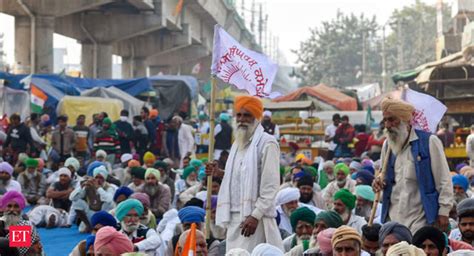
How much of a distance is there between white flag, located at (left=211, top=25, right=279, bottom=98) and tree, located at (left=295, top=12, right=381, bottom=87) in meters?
74.4

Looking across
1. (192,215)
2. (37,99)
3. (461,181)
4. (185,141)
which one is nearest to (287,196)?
(192,215)

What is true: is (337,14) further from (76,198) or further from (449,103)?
(76,198)

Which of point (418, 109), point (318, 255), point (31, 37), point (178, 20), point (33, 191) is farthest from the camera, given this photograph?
point (178, 20)

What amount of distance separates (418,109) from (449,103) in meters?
13.1

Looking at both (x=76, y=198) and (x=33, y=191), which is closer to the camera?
(x=76, y=198)

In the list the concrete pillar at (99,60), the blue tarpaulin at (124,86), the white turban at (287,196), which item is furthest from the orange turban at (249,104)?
the concrete pillar at (99,60)

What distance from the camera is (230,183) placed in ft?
27.6

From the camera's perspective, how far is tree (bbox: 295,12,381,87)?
8544 centimetres

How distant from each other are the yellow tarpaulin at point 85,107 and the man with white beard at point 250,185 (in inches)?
639

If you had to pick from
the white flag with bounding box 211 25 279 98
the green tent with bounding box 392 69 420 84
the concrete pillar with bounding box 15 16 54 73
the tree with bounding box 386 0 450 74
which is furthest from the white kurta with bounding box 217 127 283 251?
the tree with bounding box 386 0 450 74

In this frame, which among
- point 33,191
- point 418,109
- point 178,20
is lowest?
point 33,191

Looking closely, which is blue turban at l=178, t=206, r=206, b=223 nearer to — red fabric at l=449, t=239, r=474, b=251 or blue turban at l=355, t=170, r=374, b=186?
red fabric at l=449, t=239, r=474, b=251

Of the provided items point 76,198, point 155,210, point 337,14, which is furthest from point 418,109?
point 337,14

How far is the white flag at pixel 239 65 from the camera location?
30.6 feet
